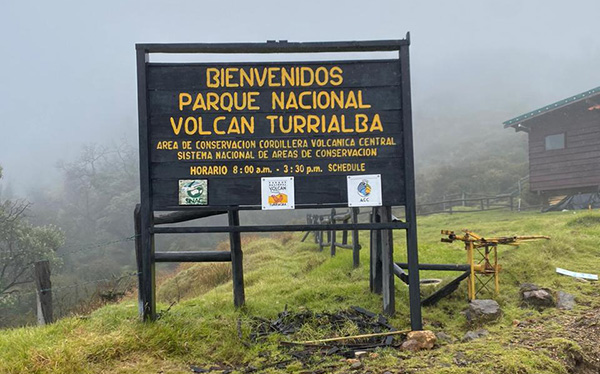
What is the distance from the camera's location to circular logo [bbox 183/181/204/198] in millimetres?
5703

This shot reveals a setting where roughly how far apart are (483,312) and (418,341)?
57.1 inches

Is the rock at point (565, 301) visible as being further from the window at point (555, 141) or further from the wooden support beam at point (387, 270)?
the window at point (555, 141)

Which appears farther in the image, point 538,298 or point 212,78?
point 538,298

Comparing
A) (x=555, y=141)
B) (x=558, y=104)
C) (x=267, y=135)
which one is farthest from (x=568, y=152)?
(x=267, y=135)

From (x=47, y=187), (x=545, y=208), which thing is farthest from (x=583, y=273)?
(x=47, y=187)

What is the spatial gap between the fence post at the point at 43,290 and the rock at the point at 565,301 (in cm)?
717

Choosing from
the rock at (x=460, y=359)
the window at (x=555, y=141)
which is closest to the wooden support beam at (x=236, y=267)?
the rock at (x=460, y=359)

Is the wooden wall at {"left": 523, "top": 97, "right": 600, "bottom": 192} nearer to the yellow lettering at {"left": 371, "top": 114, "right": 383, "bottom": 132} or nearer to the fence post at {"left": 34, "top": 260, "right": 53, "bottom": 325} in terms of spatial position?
the yellow lettering at {"left": 371, "top": 114, "right": 383, "bottom": 132}

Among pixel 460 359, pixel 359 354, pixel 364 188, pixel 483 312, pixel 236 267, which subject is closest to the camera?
pixel 460 359

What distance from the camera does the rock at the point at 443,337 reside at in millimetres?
5320

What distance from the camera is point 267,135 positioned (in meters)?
5.73

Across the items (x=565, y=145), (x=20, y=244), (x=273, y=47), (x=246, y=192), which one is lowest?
(x=20, y=244)

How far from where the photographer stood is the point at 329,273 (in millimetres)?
9531

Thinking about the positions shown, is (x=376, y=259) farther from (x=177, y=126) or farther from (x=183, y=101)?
(x=183, y=101)
